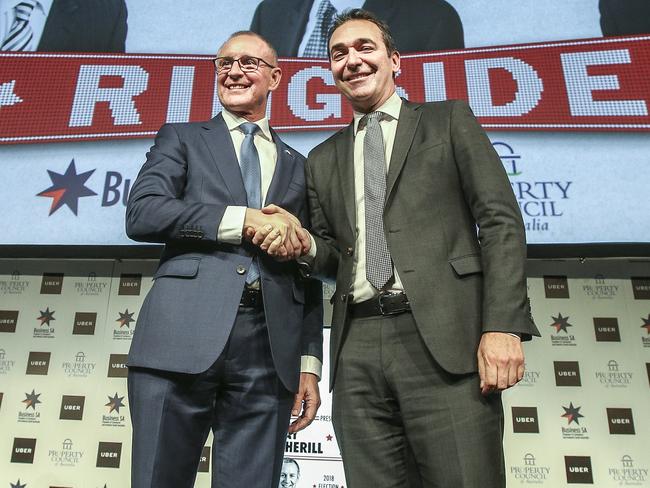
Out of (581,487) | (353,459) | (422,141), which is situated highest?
(422,141)

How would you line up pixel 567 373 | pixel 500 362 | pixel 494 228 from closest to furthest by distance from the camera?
1. pixel 500 362
2. pixel 494 228
3. pixel 567 373

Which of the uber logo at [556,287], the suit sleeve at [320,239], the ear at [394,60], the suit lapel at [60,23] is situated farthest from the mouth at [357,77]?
the suit lapel at [60,23]

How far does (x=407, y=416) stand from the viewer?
44.4 inches

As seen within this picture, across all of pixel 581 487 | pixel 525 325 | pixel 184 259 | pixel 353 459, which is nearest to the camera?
pixel 525 325

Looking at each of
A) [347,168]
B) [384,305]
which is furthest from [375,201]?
[384,305]

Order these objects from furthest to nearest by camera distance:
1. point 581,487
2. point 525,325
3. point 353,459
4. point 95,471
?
point 95,471
point 581,487
point 353,459
point 525,325

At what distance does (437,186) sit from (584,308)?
1999mm

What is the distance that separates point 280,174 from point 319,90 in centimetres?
153

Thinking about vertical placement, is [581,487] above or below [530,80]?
below

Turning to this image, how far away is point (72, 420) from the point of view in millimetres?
2908

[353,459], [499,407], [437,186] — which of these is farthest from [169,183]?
[499,407]

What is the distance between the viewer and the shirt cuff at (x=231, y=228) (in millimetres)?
1222

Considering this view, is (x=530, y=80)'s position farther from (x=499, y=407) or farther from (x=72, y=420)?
(x=72, y=420)

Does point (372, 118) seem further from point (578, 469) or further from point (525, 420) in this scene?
point (578, 469)
